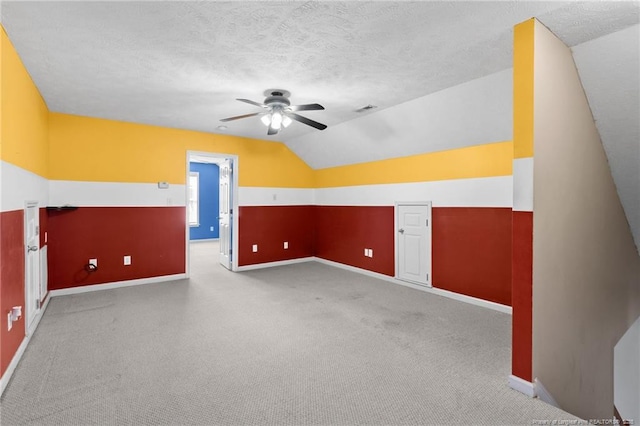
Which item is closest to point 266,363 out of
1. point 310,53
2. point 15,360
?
point 15,360

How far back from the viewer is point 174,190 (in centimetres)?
524

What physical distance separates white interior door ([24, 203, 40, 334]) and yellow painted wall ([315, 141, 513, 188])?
4620 mm

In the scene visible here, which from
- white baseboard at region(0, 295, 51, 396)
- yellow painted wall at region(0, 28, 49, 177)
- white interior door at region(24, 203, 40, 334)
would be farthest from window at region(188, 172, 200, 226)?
white baseboard at region(0, 295, 51, 396)

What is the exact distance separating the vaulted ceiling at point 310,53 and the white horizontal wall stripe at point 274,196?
212 cm

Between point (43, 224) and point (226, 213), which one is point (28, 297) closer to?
point (43, 224)

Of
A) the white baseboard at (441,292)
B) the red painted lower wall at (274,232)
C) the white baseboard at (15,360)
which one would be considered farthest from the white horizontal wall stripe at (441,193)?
the white baseboard at (15,360)

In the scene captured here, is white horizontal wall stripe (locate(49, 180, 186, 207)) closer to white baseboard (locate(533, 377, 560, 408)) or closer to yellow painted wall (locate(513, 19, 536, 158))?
yellow painted wall (locate(513, 19, 536, 158))

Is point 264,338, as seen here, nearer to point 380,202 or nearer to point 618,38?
point 380,202

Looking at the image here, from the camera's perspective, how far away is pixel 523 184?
218cm

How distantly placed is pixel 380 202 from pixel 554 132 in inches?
127

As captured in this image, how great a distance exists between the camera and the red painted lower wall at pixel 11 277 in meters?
2.27

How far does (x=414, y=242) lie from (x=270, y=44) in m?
3.56

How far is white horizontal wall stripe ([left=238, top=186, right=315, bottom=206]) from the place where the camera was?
6.04 meters

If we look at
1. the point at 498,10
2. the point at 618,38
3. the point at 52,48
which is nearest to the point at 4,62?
the point at 52,48
